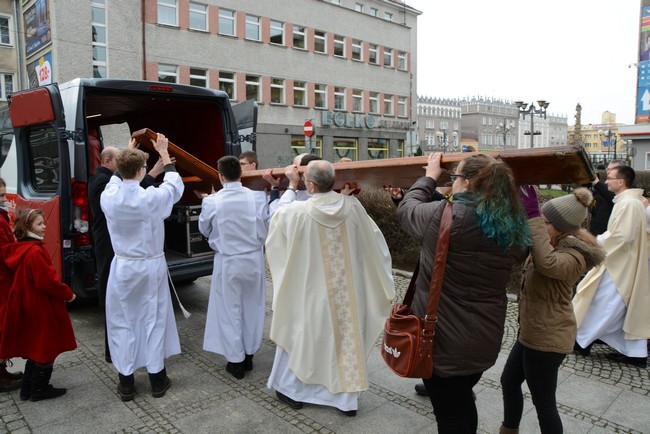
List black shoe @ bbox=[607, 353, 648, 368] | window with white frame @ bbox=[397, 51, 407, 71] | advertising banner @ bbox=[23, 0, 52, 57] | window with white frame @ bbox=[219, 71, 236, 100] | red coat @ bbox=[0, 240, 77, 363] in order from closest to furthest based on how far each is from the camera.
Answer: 1. red coat @ bbox=[0, 240, 77, 363]
2. black shoe @ bbox=[607, 353, 648, 368]
3. advertising banner @ bbox=[23, 0, 52, 57]
4. window with white frame @ bbox=[219, 71, 236, 100]
5. window with white frame @ bbox=[397, 51, 407, 71]

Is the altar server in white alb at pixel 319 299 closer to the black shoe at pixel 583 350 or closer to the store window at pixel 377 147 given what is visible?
the black shoe at pixel 583 350

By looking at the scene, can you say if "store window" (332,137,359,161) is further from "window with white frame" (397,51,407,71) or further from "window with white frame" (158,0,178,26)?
"window with white frame" (158,0,178,26)

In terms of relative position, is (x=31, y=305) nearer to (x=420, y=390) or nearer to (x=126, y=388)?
(x=126, y=388)

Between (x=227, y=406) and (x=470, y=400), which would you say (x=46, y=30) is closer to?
(x=227, y=406)

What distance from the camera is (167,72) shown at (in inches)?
1054

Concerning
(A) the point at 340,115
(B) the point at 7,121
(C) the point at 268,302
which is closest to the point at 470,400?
(C) the point at 268,302

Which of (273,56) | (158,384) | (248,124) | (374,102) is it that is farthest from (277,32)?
(158,384)

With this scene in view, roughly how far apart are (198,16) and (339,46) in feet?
34.9

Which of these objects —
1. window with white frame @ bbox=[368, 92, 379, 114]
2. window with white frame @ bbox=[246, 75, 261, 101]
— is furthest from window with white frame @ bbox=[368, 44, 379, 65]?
window with white frame @ bbox=[246, 75, 261, 101]

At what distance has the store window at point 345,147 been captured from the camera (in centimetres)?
3488

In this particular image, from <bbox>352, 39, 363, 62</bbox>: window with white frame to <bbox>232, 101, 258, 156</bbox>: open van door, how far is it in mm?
30025

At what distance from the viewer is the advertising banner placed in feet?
76.1

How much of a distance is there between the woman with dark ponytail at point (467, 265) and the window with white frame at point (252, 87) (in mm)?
29007

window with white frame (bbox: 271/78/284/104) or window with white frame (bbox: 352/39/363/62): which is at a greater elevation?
window with white frame (bbox: 352/39/363/62)
